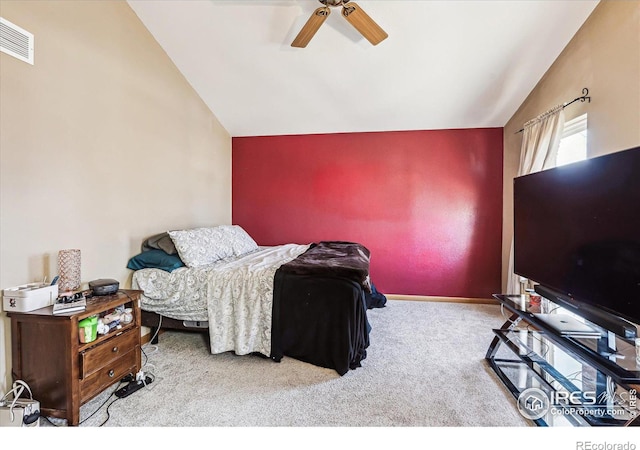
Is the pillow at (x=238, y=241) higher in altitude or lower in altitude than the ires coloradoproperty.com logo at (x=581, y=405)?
higher

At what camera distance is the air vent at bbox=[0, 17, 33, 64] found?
1605mm

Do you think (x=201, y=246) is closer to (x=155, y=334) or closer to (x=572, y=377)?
(x=155, y=334)

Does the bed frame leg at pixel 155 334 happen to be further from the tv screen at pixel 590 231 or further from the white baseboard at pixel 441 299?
the tv screen at pixel 590 231

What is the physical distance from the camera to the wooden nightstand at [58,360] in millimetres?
1529

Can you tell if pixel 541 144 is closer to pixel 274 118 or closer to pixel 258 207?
pixel 274 118

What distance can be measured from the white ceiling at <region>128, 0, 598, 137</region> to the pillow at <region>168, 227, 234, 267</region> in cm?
176

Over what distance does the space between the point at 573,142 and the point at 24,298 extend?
4163 millimetres

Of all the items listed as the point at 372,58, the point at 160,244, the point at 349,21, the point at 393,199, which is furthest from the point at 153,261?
→ the point at 393,199

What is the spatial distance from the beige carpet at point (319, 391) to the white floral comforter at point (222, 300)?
7.5 inches

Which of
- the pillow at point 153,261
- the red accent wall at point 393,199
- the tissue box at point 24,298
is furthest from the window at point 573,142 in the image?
the tissue box at point 24,298

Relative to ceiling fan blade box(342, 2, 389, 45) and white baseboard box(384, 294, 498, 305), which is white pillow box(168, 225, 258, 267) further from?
ceiling fan blade box(342, 2, 389, 45)

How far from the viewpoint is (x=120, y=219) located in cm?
238

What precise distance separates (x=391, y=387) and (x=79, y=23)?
338cm

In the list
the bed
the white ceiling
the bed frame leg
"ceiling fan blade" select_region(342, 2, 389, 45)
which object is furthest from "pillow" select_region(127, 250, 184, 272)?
"ceiling fan blade" select_region(342, 2, 389, 45)
